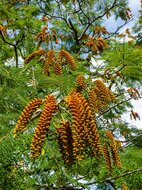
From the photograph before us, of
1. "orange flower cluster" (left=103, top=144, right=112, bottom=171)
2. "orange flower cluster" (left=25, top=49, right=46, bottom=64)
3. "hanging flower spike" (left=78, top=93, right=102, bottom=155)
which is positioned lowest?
"orange flower cluster" (left=103, top=144, right=112, bottom=171)

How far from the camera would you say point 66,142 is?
1439 mm

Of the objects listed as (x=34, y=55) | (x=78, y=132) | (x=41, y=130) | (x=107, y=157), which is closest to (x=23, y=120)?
(x=41, y=130)

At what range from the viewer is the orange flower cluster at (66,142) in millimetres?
1420

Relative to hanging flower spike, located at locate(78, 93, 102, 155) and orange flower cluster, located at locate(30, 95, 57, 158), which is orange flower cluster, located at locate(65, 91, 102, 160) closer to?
hanging flower spike, located at locate(78, 93, 102, 155)

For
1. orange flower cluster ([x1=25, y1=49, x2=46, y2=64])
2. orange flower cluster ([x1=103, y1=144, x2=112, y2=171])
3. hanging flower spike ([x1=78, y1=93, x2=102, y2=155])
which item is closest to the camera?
hanging flower spike ([x1=78, y1=93, x2=102, y2=155])

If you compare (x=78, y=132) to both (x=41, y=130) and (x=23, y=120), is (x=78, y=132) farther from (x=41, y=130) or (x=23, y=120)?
(x=23, y=120)

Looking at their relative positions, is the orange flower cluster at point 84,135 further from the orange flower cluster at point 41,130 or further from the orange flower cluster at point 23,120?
the orange flower cluster at point 23,120

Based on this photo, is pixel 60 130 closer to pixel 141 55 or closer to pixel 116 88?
pixel 141 55

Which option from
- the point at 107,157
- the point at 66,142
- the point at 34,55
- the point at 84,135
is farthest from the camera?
the point at 34,55

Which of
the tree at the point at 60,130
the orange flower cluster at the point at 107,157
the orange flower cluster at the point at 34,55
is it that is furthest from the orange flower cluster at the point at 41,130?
the orange flower cluster at the point at 34,55

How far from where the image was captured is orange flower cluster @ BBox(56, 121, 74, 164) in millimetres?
1420

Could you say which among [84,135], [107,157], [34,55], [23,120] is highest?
[34,55]

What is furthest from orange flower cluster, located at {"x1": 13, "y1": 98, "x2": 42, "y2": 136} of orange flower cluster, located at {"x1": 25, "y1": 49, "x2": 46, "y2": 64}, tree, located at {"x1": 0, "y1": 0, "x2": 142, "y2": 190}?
orange flower cluster, located at {"x1": 25, "y1": 49, "x2": 46, "y2": 64}

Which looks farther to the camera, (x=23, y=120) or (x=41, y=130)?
(x=23, y=120)
